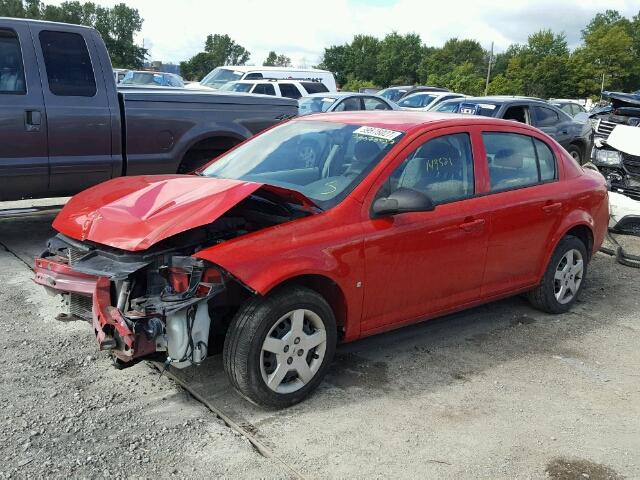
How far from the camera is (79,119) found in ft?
21.4

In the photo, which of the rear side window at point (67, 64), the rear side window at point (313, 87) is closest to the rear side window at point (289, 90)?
the rear side window at point (313, 87)

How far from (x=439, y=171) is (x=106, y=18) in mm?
102838

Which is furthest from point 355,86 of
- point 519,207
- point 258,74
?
point 519,207

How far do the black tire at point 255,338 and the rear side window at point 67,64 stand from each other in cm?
419

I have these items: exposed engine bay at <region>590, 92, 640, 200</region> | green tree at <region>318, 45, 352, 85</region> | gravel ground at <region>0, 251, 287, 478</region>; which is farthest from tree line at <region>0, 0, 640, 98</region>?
gravel ground at <region>0, 251, 287, 478</region>

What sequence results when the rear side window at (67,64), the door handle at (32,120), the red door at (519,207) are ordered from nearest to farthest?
the red door at (519,207) → the door handle at (32,120) → the rear side window at (67,64)

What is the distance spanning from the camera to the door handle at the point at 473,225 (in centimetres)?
434

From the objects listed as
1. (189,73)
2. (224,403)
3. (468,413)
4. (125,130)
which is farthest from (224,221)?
(189,73)

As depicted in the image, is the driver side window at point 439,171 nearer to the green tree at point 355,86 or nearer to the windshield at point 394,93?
the windshield at point 394,93

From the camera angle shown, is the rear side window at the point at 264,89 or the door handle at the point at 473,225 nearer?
the door handle at the point at 473,225

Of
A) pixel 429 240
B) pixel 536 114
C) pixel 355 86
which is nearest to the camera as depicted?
pixel 429 240

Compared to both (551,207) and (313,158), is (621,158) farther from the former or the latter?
(313,158)

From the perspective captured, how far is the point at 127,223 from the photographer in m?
3.55

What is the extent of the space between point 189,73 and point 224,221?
88926mm
